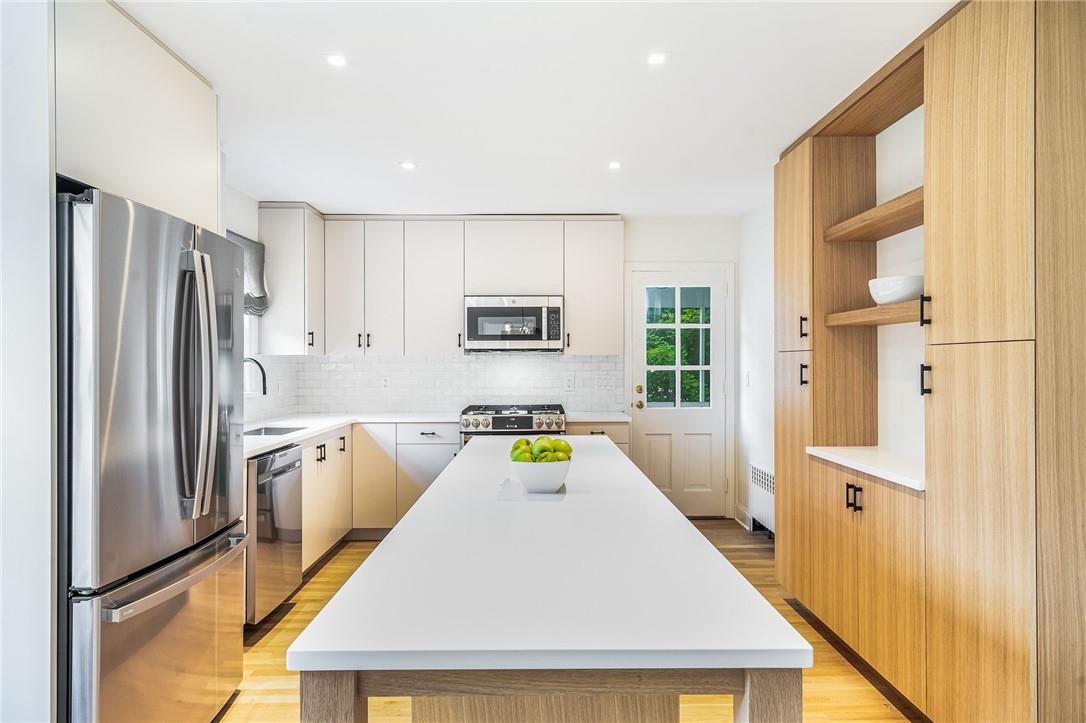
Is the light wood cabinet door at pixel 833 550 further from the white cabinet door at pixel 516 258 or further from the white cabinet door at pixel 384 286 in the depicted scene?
the white cabinet door at pixel 384 286

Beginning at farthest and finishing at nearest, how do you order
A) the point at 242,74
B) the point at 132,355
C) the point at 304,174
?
the point at 304,174, the point at 242,74, the point at 132,355

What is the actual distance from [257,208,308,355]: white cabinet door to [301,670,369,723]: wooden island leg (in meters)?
3.69

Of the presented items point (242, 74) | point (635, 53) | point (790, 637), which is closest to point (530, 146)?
point (635, 53)

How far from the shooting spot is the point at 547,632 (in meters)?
0.98

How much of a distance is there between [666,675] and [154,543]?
1.61 m

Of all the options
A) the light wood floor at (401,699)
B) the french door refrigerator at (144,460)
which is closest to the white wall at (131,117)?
the french door refrigerator at (144,460)

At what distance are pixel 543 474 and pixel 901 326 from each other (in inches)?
73.2

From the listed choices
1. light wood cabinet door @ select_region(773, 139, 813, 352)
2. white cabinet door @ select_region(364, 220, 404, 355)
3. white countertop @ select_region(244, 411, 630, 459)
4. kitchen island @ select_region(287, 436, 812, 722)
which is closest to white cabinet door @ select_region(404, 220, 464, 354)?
white cabinet door @ select_region(364, 220, 404, 355)

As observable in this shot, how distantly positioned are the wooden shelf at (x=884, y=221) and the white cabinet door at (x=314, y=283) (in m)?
3.44

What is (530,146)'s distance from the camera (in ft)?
10.3

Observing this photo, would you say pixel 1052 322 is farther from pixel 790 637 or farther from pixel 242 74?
pixel 242 74

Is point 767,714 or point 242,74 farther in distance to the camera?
point 242,74

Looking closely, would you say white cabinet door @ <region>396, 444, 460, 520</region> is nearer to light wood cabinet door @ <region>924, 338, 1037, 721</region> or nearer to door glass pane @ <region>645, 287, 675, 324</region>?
door glass pane @ <region>645, 287, 675, 324</region>

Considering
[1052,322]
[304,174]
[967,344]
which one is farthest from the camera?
[304,174]
